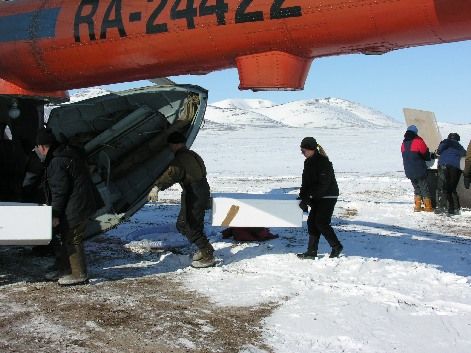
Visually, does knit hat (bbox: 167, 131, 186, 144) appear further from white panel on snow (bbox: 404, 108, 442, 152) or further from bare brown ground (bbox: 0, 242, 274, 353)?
white panel on snow (bbox: 404, 108, 442, 152)

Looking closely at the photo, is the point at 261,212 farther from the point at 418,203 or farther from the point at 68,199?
the point at 418,203

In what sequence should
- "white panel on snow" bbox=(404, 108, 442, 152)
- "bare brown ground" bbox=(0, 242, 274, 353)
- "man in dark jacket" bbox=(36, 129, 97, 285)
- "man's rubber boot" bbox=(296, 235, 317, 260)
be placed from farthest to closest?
"white panel on snow" bbox=(404, 108, 442, 152)
"man's rubber boot" bbox=(296, 235, 317, 260)
"man in dark jacket" bbox=(36, 129, 97, 285)
"bare brown ground" bbox=(0, 242, 274, 353)

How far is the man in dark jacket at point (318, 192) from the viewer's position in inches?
288

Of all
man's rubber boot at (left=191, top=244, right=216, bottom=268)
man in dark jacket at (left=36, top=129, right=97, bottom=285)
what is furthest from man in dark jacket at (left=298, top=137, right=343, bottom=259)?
man in dark jacket at (left=36, top=129, right=97, bottom=285)

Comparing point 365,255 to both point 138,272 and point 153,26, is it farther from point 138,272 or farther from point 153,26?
point 153,26

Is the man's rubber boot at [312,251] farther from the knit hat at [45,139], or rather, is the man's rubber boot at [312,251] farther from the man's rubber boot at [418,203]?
the man's rubber boot at [418,203]

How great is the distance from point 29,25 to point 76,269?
330 cm

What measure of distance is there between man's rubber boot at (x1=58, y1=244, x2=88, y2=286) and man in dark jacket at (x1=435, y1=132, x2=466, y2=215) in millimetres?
8850

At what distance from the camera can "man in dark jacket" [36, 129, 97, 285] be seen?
6.04 metres

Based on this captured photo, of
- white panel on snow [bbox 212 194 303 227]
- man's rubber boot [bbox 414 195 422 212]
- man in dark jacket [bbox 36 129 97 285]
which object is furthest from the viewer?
man's rubber boot [bbox 414 195 422 212]

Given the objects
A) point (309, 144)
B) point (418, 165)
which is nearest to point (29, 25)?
point (309, 144)

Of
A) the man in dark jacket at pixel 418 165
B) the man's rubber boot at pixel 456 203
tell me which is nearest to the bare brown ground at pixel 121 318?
the man in dark jacket at pixel 418 165

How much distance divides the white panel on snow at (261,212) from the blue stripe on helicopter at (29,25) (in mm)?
3174

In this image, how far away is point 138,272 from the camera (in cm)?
686
